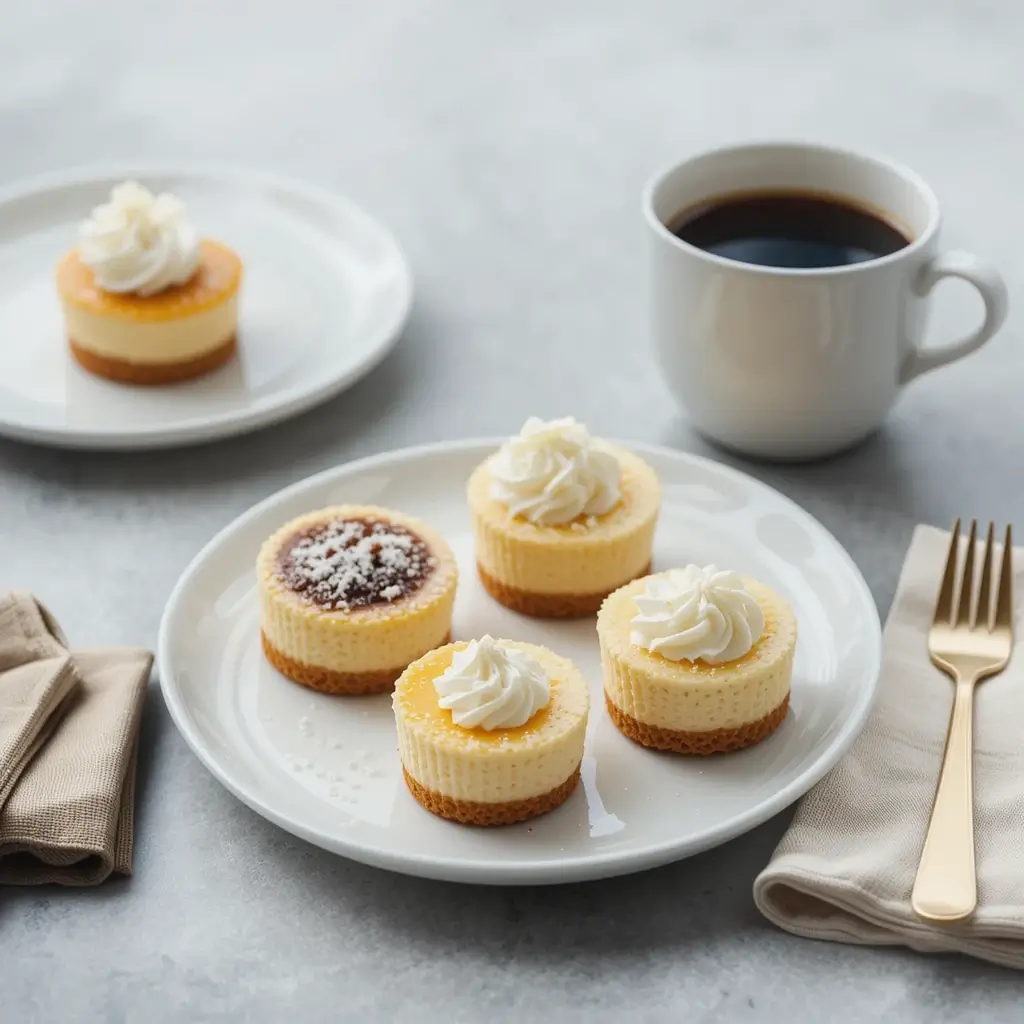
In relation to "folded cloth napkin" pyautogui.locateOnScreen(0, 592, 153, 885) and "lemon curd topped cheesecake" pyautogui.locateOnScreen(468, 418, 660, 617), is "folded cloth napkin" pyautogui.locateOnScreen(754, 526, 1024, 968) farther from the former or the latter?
"folded cloth napkin" pyautogui.locateOnScreen(0, 592, 153, 885)

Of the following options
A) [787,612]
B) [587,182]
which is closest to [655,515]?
[787,612]

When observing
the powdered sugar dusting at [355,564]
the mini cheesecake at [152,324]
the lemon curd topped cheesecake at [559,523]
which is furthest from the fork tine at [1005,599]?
the mini cheesecake at [152,324]

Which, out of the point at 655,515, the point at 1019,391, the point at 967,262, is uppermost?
the point at 967,262

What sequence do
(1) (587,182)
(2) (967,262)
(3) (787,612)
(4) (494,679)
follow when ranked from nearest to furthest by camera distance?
(4) (494,679)
(3) (787,612)
(2) (967,262)
(1) (587,182)

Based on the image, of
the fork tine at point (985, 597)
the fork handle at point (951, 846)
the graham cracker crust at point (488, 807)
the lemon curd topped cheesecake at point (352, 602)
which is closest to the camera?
the fork handle at point (951, 846)

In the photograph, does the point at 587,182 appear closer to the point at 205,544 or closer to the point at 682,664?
the point at 205,544

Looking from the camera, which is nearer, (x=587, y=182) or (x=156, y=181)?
(x=156, y=181)

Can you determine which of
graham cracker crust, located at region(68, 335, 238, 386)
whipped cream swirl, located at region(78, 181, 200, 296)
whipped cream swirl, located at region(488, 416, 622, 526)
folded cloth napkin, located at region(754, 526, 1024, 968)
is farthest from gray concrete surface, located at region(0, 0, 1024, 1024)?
whipped cream swirl, located at region(488, 416, 622, 526)

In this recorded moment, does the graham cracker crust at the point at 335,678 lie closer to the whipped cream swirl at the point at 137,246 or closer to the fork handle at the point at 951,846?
the fork handle at the point at 951,846
